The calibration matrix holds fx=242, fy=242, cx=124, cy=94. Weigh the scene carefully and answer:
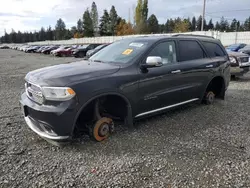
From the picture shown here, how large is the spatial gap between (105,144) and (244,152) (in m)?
2.06

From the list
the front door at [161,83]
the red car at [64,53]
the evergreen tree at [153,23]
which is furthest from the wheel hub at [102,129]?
the evergreen tree at [153,23]

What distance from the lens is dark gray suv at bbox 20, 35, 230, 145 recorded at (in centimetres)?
332

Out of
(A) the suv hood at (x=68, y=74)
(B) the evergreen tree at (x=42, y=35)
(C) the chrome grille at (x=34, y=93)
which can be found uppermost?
(B) the evergreen tree at (x=42, y=35)

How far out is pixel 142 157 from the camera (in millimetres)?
3375

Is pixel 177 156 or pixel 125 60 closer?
pixel 177 156

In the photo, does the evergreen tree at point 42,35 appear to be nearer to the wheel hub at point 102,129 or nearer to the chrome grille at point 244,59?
the chrome grille at point 244,59

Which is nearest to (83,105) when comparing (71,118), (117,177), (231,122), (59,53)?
(71,118)

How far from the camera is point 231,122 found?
4.77 metres

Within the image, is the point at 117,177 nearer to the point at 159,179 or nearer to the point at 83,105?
the point at 159,179

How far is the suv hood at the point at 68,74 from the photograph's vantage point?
3.36m

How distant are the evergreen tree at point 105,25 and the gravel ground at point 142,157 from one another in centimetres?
8041

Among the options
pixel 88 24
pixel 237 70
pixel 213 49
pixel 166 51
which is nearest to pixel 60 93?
pixel 166 51

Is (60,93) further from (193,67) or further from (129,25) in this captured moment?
(129,25)

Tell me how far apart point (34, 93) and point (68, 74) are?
0.58 meters
